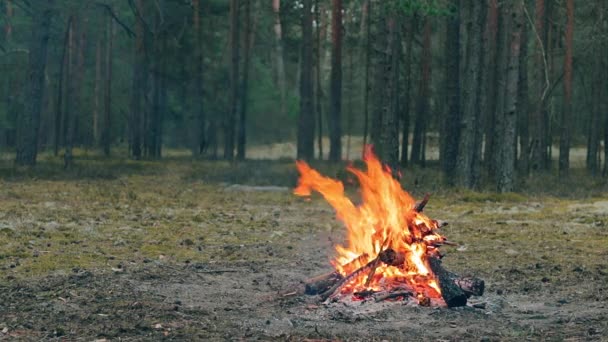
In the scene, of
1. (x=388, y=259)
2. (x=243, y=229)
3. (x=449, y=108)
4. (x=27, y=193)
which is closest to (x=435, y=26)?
(x=449, y=108)

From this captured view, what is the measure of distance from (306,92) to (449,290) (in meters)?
32.7

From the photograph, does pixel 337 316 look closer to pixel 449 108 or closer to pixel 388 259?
pixel 388 259

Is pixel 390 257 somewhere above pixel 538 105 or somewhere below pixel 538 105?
below

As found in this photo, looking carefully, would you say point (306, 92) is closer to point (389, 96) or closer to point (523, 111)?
point (523, 111)

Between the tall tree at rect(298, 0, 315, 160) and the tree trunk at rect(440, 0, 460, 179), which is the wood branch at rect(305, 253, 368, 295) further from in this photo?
the tall tree at rect(298, 0, 315, 160)

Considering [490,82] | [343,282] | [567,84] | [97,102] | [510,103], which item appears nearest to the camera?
[343,282]

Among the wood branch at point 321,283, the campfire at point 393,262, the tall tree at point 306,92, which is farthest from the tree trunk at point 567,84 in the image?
the wood branch at point 321,283

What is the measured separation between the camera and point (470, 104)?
977 inches

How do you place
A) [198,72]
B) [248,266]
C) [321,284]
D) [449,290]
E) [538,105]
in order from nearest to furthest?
1. [449,290]
2. [321,284]
3. [248,266]
4. [538,105]
5. [198,72]

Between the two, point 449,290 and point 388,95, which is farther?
point 388,95

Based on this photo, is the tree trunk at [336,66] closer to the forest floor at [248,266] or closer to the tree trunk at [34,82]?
the tree trunk at [34,82]

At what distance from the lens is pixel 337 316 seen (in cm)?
900

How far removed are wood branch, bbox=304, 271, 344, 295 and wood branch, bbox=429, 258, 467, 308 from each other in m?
1.15

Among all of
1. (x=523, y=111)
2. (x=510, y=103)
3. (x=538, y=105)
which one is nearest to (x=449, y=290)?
(x=510, y=103)
